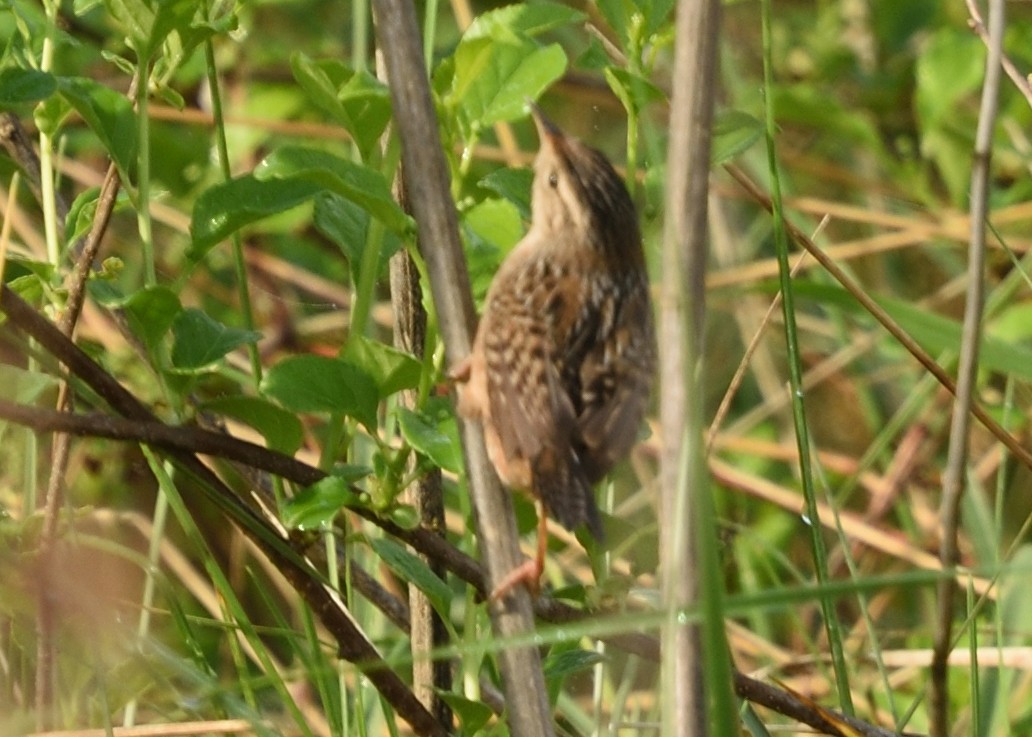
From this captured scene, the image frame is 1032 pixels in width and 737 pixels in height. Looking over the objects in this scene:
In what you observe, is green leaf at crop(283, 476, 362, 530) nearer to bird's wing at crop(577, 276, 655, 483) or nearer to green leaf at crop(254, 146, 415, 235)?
green leaf at crop(254, 146, 415, 235)

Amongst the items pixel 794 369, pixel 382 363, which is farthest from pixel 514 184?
pixel 794 369

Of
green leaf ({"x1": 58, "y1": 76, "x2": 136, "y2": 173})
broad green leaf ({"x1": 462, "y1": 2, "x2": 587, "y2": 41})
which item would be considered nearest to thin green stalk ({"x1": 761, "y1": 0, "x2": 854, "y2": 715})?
broad green leaf ({"x1": 462, "y1": 2, "x2": 587, "y2": 41})

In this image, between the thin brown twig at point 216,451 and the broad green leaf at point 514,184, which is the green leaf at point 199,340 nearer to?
the thin brown twig at point 216,451

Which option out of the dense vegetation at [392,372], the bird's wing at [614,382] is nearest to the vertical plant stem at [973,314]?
the dense vegetation at [392,372]

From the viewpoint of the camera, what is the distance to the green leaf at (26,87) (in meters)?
1.71

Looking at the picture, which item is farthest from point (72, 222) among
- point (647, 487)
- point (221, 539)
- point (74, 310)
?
point (221, 539)

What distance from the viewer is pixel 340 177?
170cm

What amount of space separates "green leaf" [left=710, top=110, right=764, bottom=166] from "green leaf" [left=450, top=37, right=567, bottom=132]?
8.8 inches

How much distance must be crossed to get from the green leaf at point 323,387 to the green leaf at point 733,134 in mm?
518

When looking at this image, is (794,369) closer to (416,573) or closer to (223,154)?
(416,573)

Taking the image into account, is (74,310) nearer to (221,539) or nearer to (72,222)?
(72,222)

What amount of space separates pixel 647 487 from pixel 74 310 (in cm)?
173

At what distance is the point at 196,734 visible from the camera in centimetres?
221

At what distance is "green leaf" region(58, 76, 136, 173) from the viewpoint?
184cm
